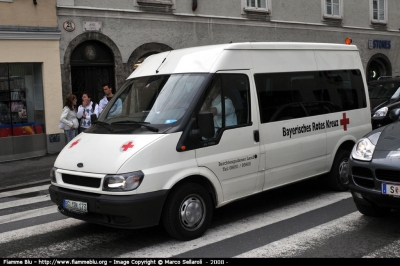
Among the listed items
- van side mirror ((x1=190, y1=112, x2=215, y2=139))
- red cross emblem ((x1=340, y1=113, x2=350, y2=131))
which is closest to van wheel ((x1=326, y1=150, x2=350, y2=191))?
red cross emblem ((x1=340, y1=113, x2=350, y2=131))

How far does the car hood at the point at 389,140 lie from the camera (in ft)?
19.0

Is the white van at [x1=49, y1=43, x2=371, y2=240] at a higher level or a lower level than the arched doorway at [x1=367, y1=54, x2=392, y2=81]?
lower

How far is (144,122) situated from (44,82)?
914 cm

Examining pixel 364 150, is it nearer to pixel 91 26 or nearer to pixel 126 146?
pixel 126 146

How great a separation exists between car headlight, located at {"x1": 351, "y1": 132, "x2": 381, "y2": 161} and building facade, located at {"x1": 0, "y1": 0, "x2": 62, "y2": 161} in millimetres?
10278

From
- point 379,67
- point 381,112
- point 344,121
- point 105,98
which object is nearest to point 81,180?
point 344,121

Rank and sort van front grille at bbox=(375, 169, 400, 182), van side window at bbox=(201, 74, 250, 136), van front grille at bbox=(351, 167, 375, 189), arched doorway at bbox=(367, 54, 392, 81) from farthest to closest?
arched doorway at bbox=(367, 54, 392, 81), van side window at bbox=(201, 74, 250, 136), van front grille at bbox=(351, 167, 375, 189), van front grille at bbox=(375, 169, 400, 182)

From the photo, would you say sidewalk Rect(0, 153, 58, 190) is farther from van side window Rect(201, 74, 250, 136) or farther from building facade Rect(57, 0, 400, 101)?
van side window Rect(201, 74, 250, 136)

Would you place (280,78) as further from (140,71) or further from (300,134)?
(140,71)

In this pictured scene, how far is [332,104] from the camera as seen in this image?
7.92 metres

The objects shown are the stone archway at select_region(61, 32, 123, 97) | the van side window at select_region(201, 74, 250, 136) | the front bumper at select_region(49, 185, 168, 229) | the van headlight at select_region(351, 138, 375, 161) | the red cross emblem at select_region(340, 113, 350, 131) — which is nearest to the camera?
the front bumper at select_region(49, 185, 168, 229)

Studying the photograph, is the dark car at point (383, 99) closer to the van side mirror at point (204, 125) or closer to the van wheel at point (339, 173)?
the van wheel at point (339, 173)

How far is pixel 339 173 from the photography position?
8.04m

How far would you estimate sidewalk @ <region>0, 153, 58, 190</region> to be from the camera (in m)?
10.8
